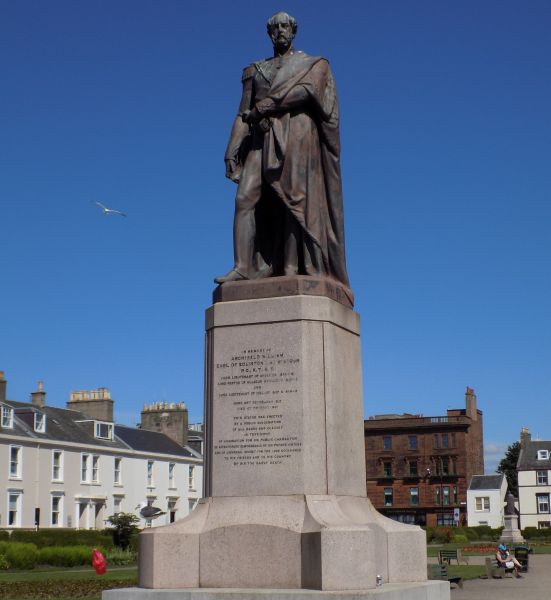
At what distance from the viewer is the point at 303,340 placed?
37.0ft

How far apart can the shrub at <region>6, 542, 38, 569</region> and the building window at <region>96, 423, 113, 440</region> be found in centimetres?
3187

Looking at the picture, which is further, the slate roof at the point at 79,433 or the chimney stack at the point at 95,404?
the chimney stack at the point at 95,404

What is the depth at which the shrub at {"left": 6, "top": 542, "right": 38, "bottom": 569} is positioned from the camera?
41.8 meters

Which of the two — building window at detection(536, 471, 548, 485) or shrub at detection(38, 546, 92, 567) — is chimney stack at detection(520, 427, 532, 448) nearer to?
building window at detection(536, 471, 548, 485)

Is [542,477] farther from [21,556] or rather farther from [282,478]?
[282,478]

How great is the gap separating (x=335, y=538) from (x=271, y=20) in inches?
275

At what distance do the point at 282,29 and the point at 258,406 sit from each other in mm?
5139

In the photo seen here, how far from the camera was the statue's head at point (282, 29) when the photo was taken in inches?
500

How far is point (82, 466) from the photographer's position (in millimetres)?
71125

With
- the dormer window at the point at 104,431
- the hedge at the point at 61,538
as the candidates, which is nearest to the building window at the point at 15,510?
the hedge at the point at 61,538

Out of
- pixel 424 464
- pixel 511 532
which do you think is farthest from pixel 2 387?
pixel 424 464

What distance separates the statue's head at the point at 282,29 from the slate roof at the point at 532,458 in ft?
330

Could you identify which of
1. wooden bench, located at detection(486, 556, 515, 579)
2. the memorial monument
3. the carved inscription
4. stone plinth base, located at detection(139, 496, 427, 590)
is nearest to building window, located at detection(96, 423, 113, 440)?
wooden bench, located at detection(486, 556, 515, 579)

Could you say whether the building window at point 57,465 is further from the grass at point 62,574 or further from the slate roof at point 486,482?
the slate roof at point 486,482
